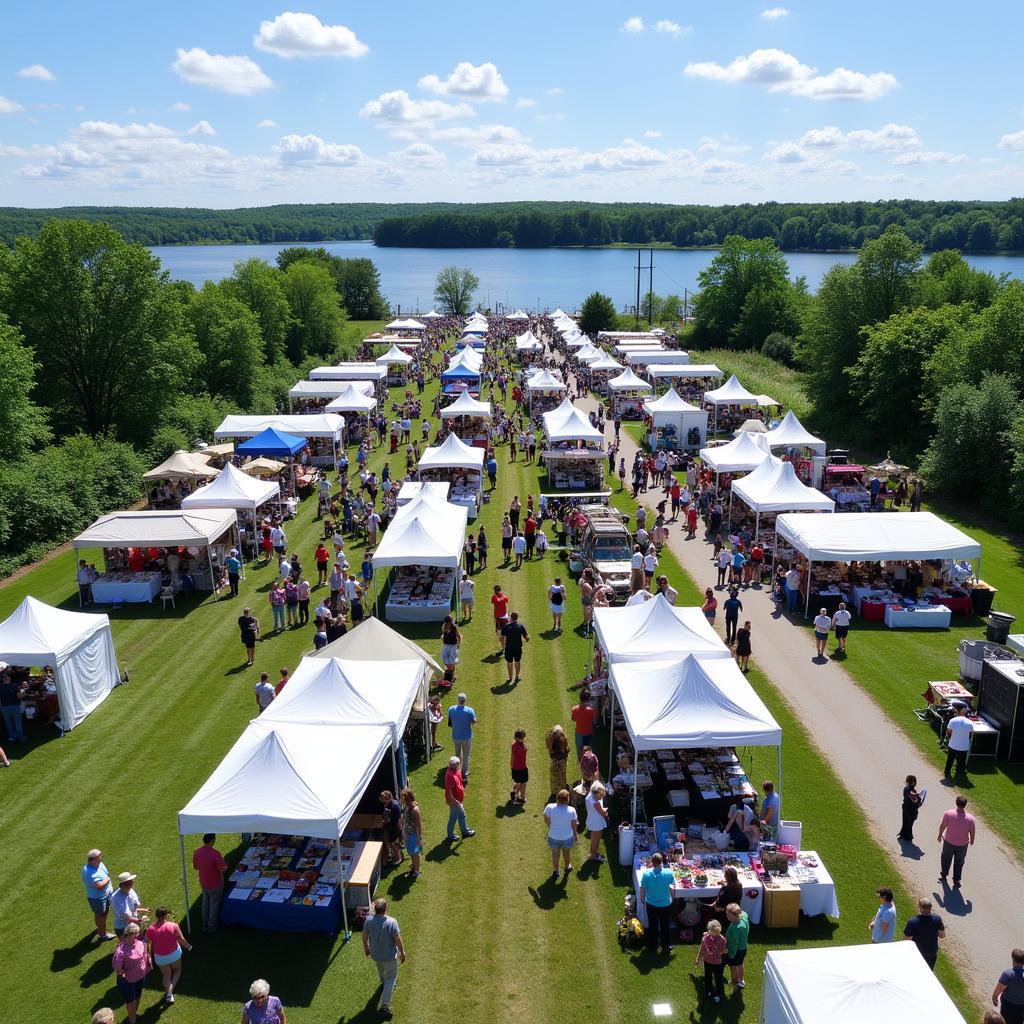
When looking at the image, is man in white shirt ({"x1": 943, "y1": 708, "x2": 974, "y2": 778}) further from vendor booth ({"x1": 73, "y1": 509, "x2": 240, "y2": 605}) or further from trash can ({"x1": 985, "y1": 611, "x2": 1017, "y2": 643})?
vendor booth ({"x1": 73, "y1": 509, "x2": 240, "y2": 605})

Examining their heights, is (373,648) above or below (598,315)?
below

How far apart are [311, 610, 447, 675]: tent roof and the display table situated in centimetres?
823

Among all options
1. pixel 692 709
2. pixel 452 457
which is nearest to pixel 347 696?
pixel 692 709

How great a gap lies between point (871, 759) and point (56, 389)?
32.4 metres

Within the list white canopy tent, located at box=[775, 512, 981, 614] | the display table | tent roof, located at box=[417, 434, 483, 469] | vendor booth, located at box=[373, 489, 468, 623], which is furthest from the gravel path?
the display table

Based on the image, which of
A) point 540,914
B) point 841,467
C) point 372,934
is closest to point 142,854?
point 372,934

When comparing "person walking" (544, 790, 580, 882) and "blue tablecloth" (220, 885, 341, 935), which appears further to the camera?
"person walking" (544, 790, 580, 882)

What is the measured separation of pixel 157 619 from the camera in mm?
18922

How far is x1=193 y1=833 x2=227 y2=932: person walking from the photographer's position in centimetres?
912

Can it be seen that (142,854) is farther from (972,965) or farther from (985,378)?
(985,378)

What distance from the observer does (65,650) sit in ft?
45.6

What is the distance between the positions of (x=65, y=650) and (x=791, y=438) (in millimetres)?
22308

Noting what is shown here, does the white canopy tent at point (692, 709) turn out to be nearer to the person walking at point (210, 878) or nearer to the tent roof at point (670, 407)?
the person walking at point (210, 878)

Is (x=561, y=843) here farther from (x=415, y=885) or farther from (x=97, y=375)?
(x=97, y=375)
